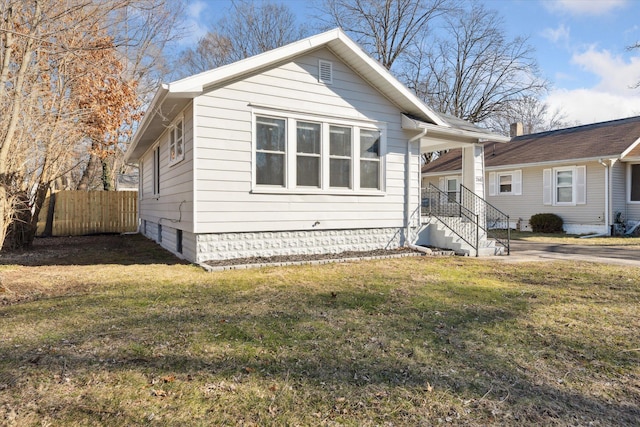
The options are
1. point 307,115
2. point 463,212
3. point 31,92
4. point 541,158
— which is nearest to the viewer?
point 31,92

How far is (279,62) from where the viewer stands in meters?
7.89

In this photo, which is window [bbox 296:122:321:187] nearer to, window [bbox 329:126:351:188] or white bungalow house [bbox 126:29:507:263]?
white bungalow house [bbox 126:29:507:263]

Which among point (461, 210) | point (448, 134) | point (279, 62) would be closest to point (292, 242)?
point (279, 62)

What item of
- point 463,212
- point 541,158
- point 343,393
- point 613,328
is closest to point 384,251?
point 463,212

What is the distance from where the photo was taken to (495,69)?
87.4ft

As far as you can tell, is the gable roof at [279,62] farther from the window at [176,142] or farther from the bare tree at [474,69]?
the bare tree at [474,69]

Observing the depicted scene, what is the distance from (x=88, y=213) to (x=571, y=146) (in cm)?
2048

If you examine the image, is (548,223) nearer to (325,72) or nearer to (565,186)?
(565,186)

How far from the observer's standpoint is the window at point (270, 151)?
775 cm

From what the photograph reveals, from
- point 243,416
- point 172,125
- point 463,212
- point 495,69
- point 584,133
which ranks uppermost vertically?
point 495,69

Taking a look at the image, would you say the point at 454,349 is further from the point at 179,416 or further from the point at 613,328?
the point at 179,416

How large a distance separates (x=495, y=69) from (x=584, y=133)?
10913 millimetres

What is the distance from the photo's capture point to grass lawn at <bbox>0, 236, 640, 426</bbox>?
2420 millimetres

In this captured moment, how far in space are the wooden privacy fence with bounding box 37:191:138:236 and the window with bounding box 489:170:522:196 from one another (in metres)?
16.7
